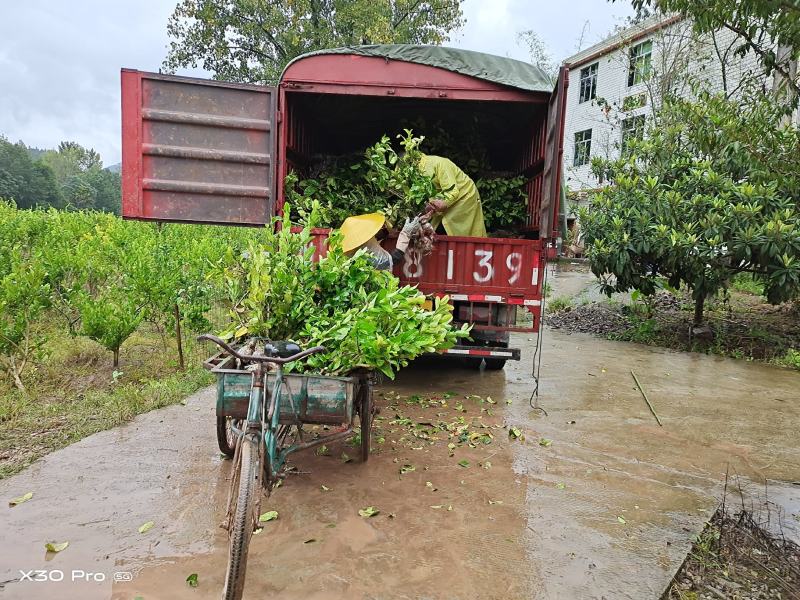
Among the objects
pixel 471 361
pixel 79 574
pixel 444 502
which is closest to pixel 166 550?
pixel 79 574

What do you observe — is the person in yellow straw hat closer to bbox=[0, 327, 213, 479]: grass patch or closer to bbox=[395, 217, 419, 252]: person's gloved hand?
bbox=[395, 217, 419, 252]: person's gloved hand

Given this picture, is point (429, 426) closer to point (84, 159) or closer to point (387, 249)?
point (387, 249)

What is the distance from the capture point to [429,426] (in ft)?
15.6

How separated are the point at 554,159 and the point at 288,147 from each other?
2.75m

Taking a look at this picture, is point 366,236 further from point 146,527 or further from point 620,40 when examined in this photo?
point 620,40

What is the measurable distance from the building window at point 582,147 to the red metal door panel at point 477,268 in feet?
56.0

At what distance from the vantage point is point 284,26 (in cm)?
2027

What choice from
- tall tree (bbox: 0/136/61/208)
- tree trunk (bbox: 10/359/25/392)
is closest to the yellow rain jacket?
tree trunk (bbox: 10/359/25/392)

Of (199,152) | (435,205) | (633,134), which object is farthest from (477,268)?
(633,134)

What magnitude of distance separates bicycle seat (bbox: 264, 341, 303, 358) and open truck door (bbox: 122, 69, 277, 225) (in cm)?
317

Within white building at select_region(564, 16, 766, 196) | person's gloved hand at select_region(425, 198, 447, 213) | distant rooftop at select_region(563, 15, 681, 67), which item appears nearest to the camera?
person's gloved hand at select_region(425, 198, 447, 213)

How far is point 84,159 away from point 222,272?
10993cm

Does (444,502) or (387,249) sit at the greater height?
(387,249)

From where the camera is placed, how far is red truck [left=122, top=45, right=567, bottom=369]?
18.2 feet
